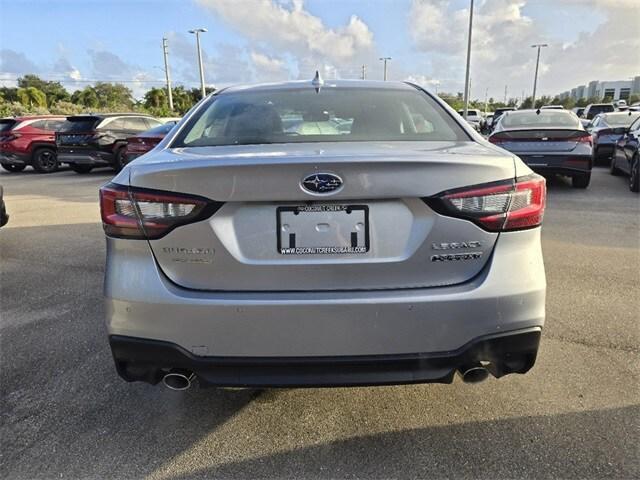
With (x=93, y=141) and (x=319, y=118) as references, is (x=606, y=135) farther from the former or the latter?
(x=93, y=141)

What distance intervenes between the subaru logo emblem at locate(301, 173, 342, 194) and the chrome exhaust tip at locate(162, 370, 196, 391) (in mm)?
895

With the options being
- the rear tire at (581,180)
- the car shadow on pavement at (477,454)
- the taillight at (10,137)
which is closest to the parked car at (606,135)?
the rear tire at (581,180)

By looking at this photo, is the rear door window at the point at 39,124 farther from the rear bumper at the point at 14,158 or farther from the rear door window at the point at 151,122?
the rear door window at the point at 151,122

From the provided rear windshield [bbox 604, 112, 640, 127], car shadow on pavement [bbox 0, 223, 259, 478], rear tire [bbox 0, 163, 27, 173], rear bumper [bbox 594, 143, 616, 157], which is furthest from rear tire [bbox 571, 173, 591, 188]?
rear tire [bbox 0, 163, 27, 173]

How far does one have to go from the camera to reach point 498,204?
1851 mm

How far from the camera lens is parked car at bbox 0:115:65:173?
14297 millimetres

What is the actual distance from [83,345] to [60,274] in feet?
6.02

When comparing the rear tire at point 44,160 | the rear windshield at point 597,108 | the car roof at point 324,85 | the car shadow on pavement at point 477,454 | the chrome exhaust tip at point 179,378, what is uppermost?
the car roof at point 324,85

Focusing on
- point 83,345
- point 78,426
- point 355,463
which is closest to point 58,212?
point 83,345

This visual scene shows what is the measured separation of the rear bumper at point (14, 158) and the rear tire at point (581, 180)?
14405 mm

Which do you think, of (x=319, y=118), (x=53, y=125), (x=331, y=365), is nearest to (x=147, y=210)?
(x=331, y=365)

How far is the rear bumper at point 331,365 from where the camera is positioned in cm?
188

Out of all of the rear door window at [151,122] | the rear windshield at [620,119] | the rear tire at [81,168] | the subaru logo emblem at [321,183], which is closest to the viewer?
the subaru logo emblem at [321,183]

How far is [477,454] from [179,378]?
1.33 meters
